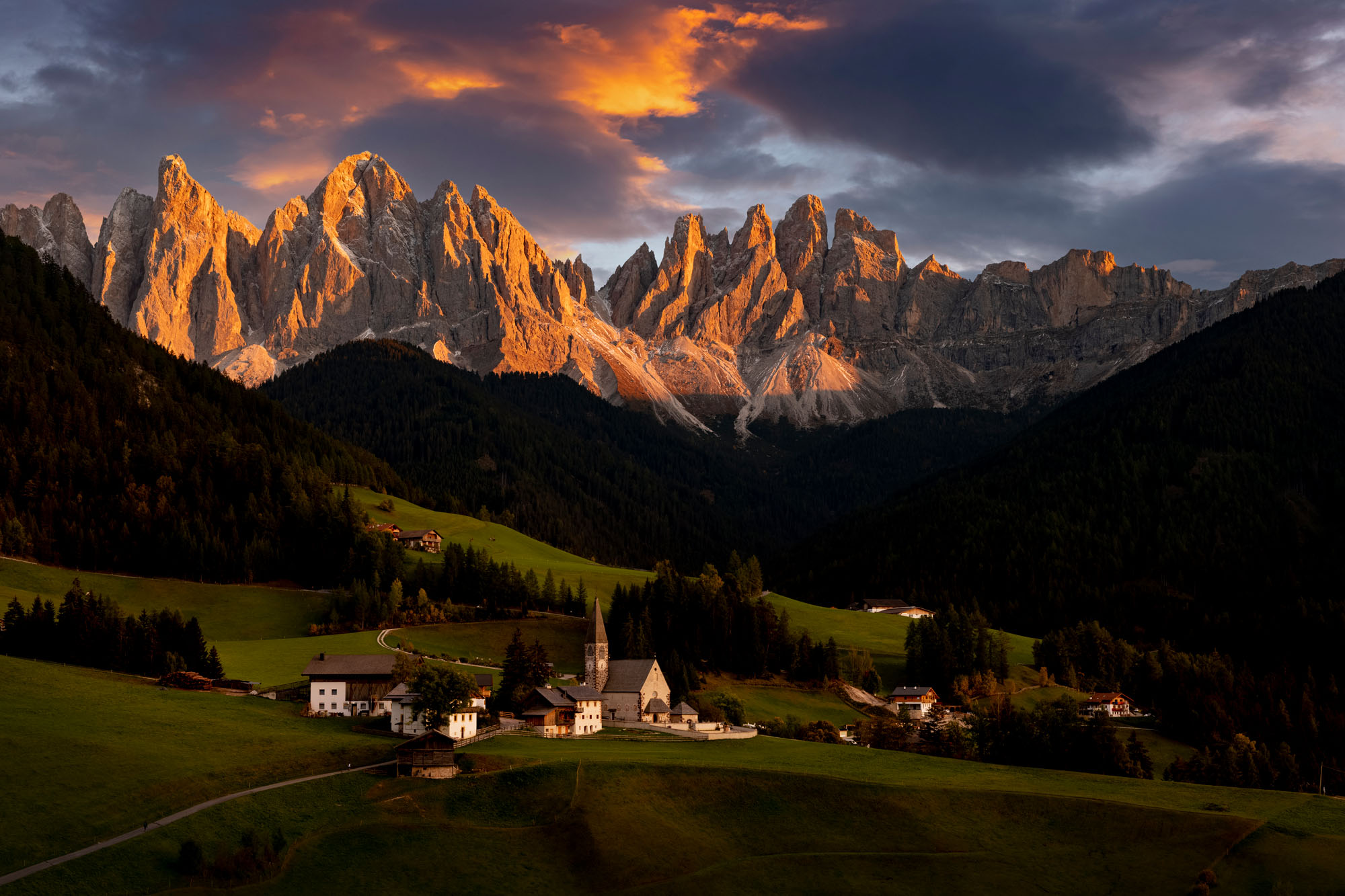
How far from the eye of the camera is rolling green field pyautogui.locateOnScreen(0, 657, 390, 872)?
6175 cm

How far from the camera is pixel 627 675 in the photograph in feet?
379

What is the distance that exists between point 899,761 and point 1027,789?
14.4 metres

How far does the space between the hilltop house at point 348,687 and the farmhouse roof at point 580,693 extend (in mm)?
15146

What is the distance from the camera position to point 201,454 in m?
191

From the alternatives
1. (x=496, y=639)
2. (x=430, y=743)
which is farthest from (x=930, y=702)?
(x=430, y=743)

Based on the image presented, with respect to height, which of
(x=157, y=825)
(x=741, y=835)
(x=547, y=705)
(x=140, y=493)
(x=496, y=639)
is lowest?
(x=741, y=835)

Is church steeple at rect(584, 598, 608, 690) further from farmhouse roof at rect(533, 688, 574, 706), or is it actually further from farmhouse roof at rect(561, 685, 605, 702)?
farmhouse roof at rect(533, 688, 574, 706)

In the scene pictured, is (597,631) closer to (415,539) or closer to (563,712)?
(563,712)

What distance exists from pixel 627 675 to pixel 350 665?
25.6 metres

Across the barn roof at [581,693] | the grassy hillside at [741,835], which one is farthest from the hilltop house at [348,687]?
the grassy hillside at [741,835]

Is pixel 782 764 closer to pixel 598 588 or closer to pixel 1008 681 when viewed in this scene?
pixel 1008 681

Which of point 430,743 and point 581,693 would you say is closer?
point 430,743

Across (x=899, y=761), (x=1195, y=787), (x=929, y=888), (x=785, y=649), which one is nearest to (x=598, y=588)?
(x=785, y=649)

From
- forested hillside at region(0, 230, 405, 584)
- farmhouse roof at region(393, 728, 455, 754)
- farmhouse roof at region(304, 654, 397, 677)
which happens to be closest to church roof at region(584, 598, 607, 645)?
farmhouse roof at region(304, 654, 397, 677)
